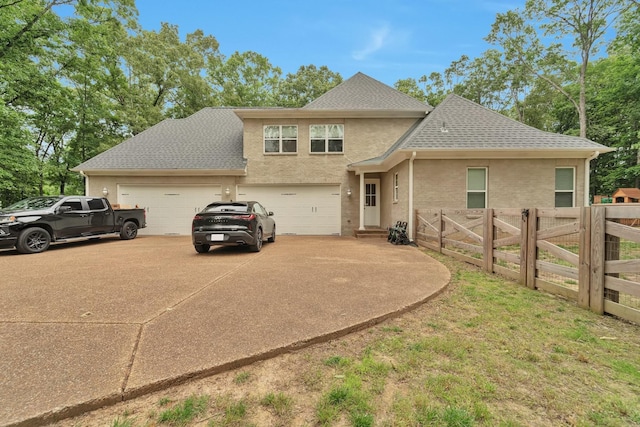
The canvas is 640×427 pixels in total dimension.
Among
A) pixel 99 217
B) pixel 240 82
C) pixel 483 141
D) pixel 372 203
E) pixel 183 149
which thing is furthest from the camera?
pixel 240 82

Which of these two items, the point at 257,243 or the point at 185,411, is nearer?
the point at 185,411

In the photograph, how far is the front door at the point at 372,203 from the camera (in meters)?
13.4

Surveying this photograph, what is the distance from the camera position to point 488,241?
233 inches

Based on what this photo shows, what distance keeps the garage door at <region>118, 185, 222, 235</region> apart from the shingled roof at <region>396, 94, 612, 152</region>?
8970 millimetres

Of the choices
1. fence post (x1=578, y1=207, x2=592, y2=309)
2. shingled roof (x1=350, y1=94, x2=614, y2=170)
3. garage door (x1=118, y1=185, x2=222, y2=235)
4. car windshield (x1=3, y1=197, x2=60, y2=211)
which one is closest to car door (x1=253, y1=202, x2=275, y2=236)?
garage door (x1=118, y1=185, x2=222, y2=235)

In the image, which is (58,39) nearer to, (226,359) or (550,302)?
(226,359)

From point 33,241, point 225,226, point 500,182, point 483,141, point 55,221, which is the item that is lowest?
point 33,241

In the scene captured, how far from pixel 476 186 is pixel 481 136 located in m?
1.81

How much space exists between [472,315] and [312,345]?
2175 millimetres

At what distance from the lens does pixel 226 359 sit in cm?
245

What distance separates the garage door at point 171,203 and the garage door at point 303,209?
1962 mm

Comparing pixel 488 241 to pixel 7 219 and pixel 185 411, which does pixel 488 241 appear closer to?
pixel 185 411

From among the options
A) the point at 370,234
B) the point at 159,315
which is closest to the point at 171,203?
the point at 370,234

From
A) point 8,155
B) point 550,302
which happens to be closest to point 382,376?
point 550,302
